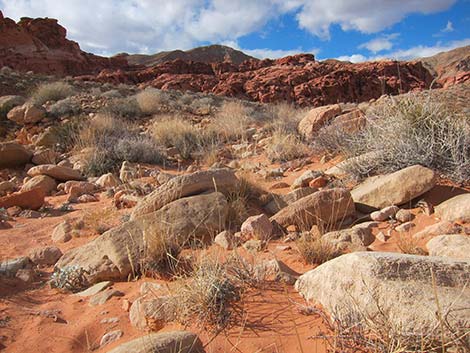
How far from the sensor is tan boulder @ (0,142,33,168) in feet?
20.5

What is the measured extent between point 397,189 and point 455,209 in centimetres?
48

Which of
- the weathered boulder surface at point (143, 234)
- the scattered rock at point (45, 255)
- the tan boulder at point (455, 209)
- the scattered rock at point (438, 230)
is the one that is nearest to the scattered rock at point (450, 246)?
the scattered rock at point (438, 230)

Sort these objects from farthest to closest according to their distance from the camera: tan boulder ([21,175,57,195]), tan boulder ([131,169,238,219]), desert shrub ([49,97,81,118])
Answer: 1. desert shrub ([49,97,81,118])
2. tan boulder ([21,175,57,195])
3. tan boulder ([131,169,238,219])

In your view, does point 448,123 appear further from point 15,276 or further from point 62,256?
point 15,276

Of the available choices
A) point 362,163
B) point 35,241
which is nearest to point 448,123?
point 362,163

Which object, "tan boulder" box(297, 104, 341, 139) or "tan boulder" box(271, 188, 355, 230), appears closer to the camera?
"tan boulder" box(271, 188, 355, 230)

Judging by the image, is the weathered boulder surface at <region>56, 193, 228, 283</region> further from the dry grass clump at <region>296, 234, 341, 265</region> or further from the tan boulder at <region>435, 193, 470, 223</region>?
the tan boulder at <region>435, 193, 470, 223</region>

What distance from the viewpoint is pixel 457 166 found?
11.1ft

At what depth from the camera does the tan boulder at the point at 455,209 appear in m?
2.83

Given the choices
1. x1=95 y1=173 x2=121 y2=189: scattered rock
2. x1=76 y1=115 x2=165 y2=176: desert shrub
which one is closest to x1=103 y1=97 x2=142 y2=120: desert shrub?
x1=76 y1=115 x2=165 y2=176: desert shrub

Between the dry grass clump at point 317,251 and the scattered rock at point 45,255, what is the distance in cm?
201

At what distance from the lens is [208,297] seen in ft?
6.21

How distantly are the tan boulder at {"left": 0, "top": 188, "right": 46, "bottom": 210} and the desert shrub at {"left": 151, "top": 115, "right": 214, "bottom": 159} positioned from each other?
2.89 m

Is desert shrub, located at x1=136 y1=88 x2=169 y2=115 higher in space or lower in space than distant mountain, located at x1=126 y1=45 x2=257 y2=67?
lower
